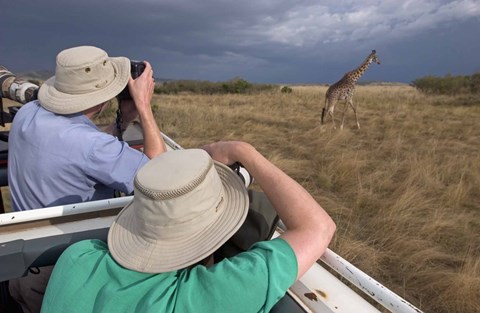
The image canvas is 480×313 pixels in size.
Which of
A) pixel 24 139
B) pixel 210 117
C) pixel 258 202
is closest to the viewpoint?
pixel 258 202

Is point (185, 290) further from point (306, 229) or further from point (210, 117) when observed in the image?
point (210, 117)

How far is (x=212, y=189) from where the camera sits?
0.98 meters

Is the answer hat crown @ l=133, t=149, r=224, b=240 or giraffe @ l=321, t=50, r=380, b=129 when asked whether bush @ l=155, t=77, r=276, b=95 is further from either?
hat crown @ l=133, t=149, r=224, b=240

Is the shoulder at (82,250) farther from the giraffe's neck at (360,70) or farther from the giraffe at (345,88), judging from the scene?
the giraffe's neck at (360,70)

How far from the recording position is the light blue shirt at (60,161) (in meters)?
1.52

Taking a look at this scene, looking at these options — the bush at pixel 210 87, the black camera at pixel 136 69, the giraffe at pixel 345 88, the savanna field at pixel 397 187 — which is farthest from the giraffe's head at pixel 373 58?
the bush at pixel 210 87

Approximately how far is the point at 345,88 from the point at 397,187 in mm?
6126

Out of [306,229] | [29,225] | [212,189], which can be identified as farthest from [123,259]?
[29,225]

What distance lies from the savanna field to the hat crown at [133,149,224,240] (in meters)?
2.18

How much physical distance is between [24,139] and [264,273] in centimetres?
122

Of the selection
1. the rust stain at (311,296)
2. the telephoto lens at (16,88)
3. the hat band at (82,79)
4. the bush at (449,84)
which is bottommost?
the bush at (449,84)

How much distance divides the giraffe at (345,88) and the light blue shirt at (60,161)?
27.4ft

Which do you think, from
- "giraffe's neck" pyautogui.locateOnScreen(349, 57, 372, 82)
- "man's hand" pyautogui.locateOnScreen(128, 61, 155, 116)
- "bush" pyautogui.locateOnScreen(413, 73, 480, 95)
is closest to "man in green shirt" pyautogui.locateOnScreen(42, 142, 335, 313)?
"man's hand" pyautogui.locateOnScreen(128, 61, 155, 116)

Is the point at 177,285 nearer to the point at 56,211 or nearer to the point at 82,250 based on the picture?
the point at 82,250
